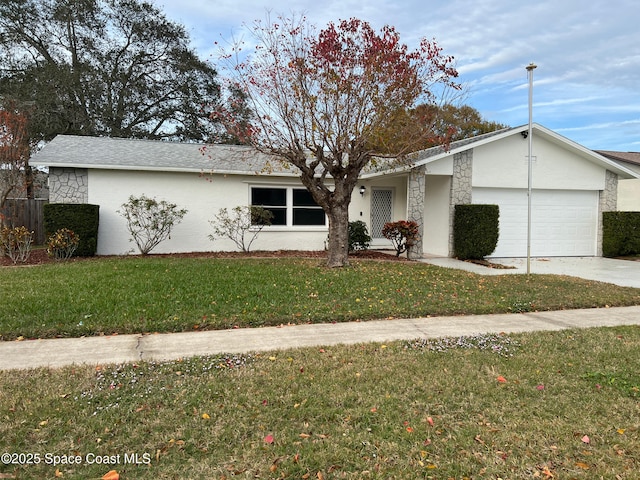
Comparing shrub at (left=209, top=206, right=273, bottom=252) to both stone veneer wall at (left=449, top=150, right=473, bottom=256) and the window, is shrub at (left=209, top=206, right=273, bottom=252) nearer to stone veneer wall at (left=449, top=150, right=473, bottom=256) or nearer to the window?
the window

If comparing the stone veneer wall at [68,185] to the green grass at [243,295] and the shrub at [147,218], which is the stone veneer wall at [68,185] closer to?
the shrub at [147,218]

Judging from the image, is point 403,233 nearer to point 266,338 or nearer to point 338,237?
point 338,237

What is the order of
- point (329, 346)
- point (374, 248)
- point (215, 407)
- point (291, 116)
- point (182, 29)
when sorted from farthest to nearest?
point (182, 29), point (374, 248), point (291, 116), point (329, 346), point (215, 407)

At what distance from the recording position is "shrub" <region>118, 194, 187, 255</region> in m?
12.2

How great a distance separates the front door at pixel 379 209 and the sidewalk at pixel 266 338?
9323mm

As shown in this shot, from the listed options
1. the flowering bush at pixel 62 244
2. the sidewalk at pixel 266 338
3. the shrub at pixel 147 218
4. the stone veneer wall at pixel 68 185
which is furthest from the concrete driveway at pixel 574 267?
the stone veneer wall at pixel 68 185

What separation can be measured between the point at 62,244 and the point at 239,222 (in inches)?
191

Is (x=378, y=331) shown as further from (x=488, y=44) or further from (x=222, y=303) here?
(x=488, y=44)

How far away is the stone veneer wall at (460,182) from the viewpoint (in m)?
13.1

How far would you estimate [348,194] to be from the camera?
9.88 meters

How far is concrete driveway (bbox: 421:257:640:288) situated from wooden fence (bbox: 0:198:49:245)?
13.5 metres

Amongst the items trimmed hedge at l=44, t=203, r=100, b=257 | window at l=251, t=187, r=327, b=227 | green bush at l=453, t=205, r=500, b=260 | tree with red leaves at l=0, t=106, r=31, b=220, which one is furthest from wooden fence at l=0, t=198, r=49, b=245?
green bush at l=453, t=205, r=500, b=260

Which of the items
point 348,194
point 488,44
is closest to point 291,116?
point 348,194

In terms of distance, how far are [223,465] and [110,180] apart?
11.7 metres
